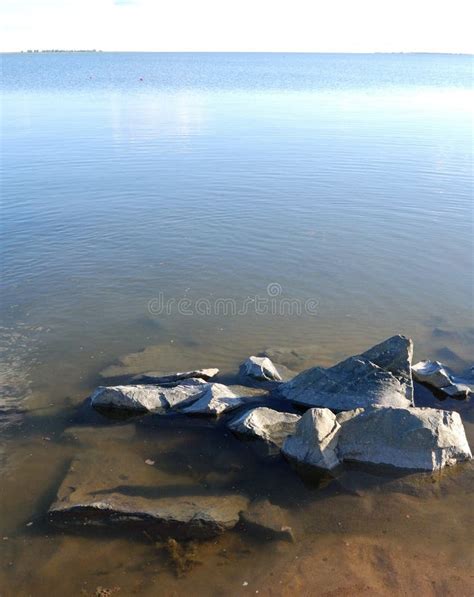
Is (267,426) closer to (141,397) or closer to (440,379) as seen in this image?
(141,397)

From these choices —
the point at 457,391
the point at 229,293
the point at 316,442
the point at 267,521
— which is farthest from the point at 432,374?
the point at 229,293

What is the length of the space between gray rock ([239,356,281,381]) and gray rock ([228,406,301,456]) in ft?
4.61

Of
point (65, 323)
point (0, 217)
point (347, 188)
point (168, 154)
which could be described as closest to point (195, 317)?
point (65, 323)

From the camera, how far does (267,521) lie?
338 inches

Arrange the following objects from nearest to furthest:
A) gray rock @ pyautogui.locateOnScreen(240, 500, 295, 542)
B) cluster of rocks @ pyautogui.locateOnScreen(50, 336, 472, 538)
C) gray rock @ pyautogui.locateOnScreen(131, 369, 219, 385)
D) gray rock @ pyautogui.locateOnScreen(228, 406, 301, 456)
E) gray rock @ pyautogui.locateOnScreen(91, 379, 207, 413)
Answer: gray rock @ pyautogui.locateOnScreen(240, 500, 295, 542) → cluster of rocks @ pyautogui.locateOnScreen(50, 336, 472, 538) → gray rock @ pyautogui.locateOnScreen(228, 406, 301, 456) → gray rock @ pyautogui.locateOnScreen(91, 379, 207, 413) → gray rock @ pyautogui.locateOnScreen(131, 369, 219, 385)

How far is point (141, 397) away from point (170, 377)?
3.43 feet

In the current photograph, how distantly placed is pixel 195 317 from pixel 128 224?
7819mm

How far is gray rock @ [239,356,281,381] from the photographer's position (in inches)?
475

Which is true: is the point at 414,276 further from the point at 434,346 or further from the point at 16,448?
the point at 16,448

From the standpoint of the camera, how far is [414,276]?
17.5m

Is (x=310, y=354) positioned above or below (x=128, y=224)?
below

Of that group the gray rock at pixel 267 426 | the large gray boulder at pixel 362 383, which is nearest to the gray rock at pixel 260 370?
the large gray boulder at pixel 362 383

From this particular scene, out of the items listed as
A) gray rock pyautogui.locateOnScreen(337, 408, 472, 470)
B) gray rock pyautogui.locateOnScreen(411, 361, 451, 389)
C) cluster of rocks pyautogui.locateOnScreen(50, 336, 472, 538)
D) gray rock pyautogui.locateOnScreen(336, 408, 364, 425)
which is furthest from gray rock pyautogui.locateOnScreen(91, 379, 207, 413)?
gray rock pyautogui.locateOnScreen(411, 361, 451, 389)

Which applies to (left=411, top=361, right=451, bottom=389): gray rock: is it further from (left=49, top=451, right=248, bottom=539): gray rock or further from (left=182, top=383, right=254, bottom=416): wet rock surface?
(left=49, top=451, right=248, bottom=539): gray rock
